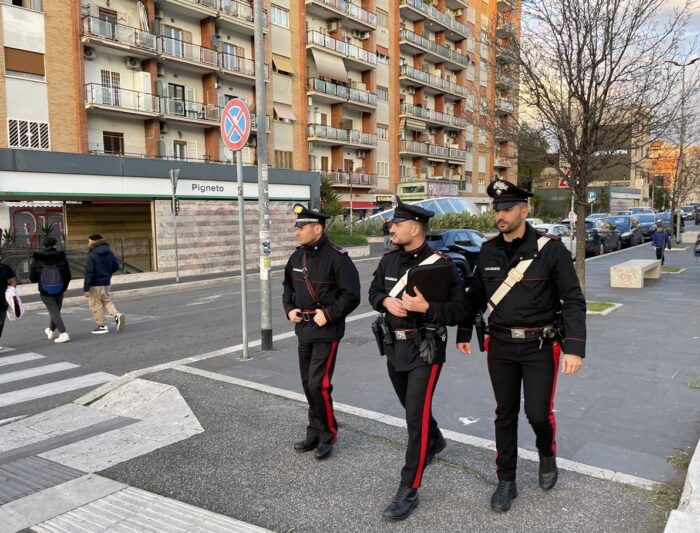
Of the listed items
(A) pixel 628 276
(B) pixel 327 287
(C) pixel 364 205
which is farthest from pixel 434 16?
(B) pixel 327 287

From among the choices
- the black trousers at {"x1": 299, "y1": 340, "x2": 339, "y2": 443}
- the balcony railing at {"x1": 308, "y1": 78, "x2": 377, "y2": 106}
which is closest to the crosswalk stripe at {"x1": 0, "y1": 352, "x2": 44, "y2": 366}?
the black trousers at {"x1": 299, "y1": 340, "x2": 339, "y2": 443}

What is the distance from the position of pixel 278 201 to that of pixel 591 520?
23.2 m

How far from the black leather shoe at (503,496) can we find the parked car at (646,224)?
1304 inches

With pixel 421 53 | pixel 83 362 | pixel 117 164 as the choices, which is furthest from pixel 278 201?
pixel 421 53

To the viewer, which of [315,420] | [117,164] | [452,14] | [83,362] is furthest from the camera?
[452,14]

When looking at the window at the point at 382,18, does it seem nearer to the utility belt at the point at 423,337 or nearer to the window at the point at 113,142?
the window at the point at 113,142

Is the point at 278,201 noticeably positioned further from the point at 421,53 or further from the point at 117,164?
the point at 421,53

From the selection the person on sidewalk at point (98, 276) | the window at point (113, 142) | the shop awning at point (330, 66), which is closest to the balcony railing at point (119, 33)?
the window at point (113, 142)

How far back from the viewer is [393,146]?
1768 inches

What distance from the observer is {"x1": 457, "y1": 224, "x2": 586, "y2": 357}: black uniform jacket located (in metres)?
3.30

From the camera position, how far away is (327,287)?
13.8 feet

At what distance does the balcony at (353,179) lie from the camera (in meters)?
39.2

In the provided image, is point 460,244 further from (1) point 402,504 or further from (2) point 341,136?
(2) point 341,136

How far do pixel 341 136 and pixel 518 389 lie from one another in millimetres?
36732
